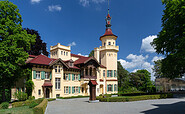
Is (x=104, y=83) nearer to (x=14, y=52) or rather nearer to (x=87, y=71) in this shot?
(x=87, y=71)

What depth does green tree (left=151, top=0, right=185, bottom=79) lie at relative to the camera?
17189 mm

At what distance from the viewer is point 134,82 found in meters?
56.0

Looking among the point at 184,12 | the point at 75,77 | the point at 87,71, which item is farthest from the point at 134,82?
the point at 184,12

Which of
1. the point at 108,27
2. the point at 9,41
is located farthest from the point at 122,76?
the point at 9,41

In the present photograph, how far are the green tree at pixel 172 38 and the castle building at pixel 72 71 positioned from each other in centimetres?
1181

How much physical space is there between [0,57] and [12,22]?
17.8ft

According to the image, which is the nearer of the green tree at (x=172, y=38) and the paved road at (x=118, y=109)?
the paved road at (x=118, y=109)

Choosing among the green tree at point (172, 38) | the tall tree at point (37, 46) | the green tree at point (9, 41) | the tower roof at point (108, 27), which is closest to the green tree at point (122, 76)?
the tower roof at point (108, 27)

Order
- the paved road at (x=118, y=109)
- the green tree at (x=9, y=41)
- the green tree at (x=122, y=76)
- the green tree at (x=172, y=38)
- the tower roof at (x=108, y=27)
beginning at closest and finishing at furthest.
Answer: the paved road at (x=118, y=109) → the green tree at (x=172, y=38) → the green tree at (x=9, y=41) → the tower roof at (x=108, y=27) → the green tree at (x=122, y=76)

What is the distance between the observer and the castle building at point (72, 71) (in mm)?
28906

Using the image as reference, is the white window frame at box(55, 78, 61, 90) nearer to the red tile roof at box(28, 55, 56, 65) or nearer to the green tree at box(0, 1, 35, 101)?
the red tile roof at box(28, 55, 56, 65)

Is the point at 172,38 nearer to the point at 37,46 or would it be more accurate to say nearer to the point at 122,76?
the point at 37,46

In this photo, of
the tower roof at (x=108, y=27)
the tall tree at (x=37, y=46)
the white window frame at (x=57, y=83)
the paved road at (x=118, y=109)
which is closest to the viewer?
the paved road at (x=118, y=109)

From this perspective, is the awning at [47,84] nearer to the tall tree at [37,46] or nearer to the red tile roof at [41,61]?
the red tile roof at [41,61]
